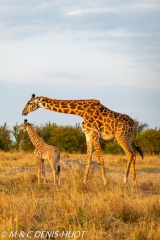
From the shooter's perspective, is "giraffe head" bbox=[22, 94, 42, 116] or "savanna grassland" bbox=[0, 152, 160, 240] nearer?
"savanna grassland" bbox=[0, 152, 160, 240]

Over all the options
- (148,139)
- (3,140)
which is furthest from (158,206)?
(3,140)

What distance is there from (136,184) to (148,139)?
1892 cm

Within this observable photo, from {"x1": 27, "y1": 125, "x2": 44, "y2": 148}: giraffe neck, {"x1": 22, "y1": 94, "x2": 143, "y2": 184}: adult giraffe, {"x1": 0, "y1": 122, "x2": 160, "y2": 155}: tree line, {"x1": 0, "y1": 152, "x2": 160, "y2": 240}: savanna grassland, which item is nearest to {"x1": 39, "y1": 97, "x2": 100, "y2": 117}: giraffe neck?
{"x1": 22, "y1": 94, "x2": 143, "y2": 184}: adult giraffe

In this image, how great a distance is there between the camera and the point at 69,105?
15.2 m

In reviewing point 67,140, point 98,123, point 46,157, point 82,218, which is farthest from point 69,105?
point 67,140

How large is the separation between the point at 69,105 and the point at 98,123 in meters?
0.99

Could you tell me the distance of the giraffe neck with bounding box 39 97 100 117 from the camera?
15.0 metres

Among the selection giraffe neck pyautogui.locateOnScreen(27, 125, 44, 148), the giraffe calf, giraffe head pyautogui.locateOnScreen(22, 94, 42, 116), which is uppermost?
giraffe head pyautogui.locateOnScreen(22, 94, 42, 116)

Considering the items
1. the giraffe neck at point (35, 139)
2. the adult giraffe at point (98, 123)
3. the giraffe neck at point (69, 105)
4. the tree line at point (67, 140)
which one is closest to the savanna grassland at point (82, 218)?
the adult giraffe at point (98, 123)

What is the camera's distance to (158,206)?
1004 centimetres

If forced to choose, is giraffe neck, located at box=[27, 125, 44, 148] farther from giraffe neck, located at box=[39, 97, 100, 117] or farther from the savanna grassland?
the savanna grassland

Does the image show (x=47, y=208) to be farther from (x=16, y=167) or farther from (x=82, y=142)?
(x=82, y=142)

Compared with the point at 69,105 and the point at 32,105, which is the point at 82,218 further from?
the point at 69,105

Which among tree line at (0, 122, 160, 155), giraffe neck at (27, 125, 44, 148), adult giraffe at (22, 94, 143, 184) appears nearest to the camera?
adult giraffe at (22, 94, 143, 184)
